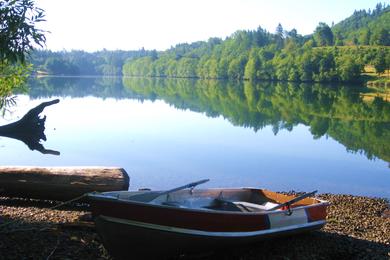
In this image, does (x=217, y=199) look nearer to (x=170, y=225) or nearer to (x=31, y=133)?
(x=170, y=225)

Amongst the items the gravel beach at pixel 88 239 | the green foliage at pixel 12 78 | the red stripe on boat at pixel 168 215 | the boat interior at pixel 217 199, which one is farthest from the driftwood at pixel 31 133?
the red stripe on boat at pixel 168 215

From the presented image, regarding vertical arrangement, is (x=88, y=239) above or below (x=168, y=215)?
below

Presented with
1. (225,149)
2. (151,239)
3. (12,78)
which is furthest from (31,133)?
(151,239)

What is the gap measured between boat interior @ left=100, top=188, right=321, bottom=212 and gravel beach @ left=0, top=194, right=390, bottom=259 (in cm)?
97

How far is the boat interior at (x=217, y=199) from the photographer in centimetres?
1012

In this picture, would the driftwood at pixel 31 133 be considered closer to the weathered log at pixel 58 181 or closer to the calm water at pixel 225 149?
the calm water at pixel 225 149

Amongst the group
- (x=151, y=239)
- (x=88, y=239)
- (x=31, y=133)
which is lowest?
(x=31, y=133)

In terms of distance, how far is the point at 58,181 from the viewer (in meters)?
12.6

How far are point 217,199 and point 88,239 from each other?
316 cm

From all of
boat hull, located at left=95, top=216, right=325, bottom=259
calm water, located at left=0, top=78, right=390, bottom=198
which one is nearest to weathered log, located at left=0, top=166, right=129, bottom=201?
boat hull, located at left=95, top=216, right=325, bottom=259

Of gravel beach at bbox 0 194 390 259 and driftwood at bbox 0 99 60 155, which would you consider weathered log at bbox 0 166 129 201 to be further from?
driftwood at bbox 0 99 60 155

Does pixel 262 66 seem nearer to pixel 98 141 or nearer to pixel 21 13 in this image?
pixel 98 141

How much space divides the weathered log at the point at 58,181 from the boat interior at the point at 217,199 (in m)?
1.98

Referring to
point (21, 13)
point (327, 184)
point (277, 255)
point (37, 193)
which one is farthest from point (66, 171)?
point (327, 184)
